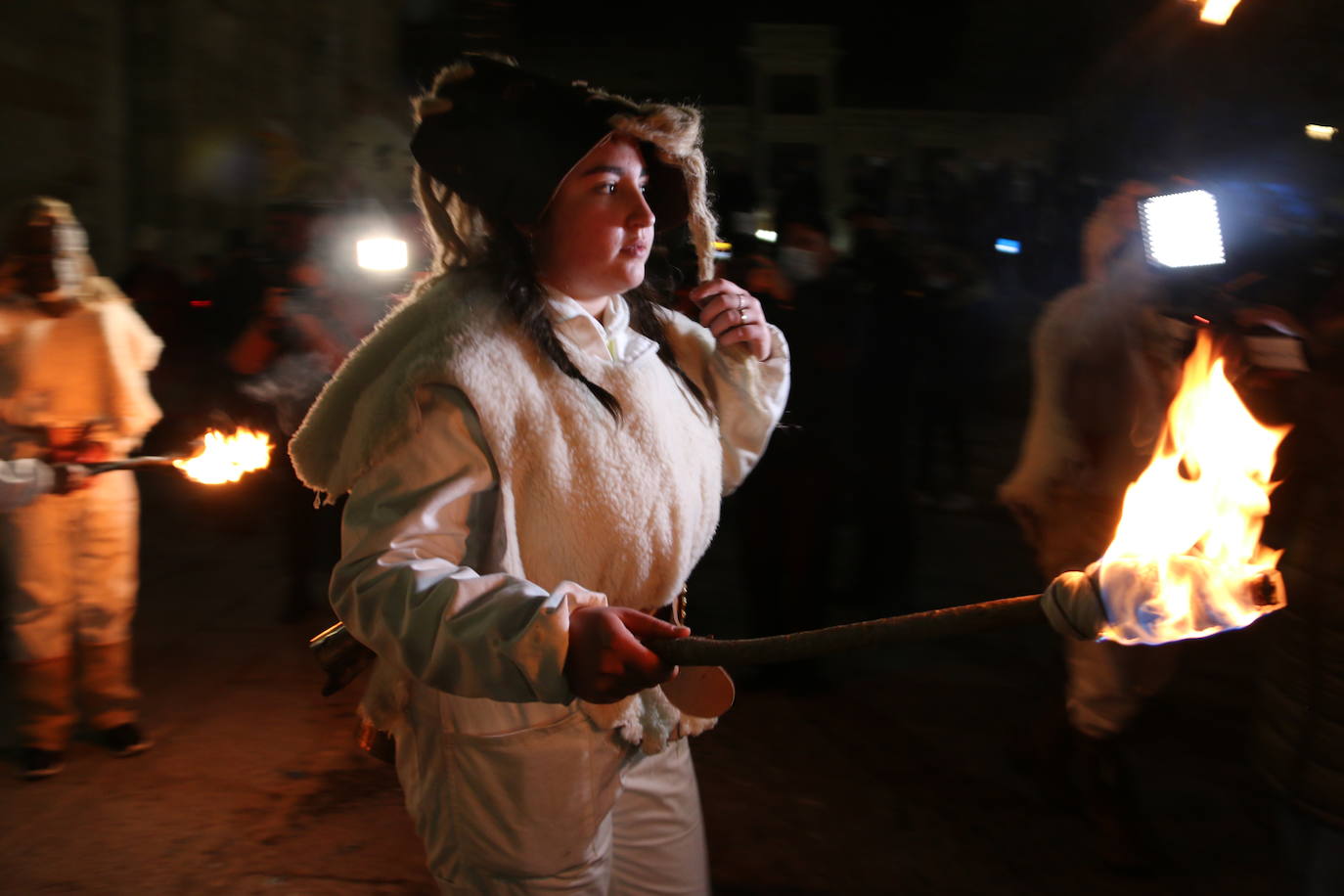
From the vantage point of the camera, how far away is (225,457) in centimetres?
343

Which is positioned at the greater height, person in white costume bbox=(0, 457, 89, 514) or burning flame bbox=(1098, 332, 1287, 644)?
burning flame bbox=(1098, 332, 1287, 644)

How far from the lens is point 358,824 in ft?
12.7

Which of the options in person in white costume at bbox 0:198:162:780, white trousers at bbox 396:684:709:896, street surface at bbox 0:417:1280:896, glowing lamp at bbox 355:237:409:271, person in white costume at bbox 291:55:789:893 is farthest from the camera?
glowing lamp at bbox 355:237:409:271

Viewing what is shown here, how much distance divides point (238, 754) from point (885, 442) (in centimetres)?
374

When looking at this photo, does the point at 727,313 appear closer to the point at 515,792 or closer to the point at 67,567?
the point at 515,792

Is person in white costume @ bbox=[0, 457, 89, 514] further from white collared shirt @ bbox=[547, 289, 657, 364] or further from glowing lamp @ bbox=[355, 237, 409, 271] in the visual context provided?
glowing lamp @ bbox=[355, 237, 409, 271]

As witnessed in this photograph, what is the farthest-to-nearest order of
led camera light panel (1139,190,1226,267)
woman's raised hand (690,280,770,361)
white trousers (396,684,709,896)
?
led camera light panel (1139,190,1226,267)
woman's raised hand (690,280,770,361)
white trousers (396,684,709,896)

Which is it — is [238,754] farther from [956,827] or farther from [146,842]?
[956,827]

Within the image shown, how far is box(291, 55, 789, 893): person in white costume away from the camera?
1.56 metres

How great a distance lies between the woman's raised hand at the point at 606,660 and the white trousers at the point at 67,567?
3404mm

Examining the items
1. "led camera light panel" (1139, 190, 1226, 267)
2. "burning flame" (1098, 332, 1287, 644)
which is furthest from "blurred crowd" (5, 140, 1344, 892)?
"burning flame" (1098, 332, 1287, 644)

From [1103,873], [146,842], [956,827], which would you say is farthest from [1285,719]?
[146,842]

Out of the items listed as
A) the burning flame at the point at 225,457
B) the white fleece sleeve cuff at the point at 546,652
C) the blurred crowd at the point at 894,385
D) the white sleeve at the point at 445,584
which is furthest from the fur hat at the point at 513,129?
the burning flame at the point at 225,457

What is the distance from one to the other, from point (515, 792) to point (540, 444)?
0.59 meters
